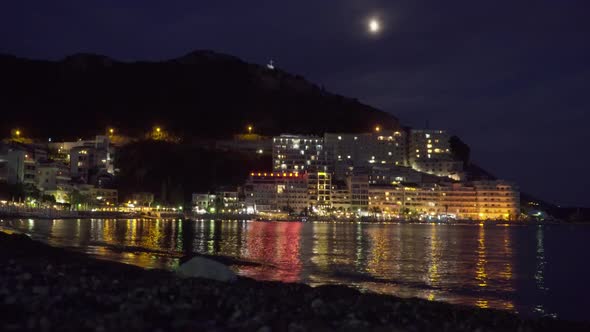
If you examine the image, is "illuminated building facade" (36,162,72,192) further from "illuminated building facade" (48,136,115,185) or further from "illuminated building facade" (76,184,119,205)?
"illuminated building facade" (48,136,115,185)

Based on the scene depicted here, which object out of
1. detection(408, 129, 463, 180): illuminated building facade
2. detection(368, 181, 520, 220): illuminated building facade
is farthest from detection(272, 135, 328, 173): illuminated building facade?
detection(408, 129, 463, 180): illuminated building facade

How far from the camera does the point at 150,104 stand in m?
179

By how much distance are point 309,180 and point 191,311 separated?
124053mm

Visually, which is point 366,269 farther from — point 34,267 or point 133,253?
point 34,267

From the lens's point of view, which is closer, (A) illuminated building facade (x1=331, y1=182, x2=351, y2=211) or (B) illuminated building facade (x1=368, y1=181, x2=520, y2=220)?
(A) illuminated building facade (x1=331, y1=182, x2=351, y2=211)

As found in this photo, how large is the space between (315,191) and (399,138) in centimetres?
3791

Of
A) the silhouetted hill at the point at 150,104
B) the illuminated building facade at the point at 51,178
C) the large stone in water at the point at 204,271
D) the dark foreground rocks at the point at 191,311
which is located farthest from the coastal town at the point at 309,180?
the dark foreground rocks at the point at 191,311

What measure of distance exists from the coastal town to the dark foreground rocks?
313 ft

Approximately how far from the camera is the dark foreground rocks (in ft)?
27.1

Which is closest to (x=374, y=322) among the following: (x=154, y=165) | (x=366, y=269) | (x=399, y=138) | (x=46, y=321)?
(x=46, y=321)

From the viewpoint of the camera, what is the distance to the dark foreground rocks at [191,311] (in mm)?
8258

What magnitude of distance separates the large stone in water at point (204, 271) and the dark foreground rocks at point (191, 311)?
1.15 m

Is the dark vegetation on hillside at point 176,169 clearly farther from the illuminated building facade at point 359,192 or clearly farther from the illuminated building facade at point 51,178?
the illuminated building facade at point 359,192

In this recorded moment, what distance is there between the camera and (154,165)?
127m
